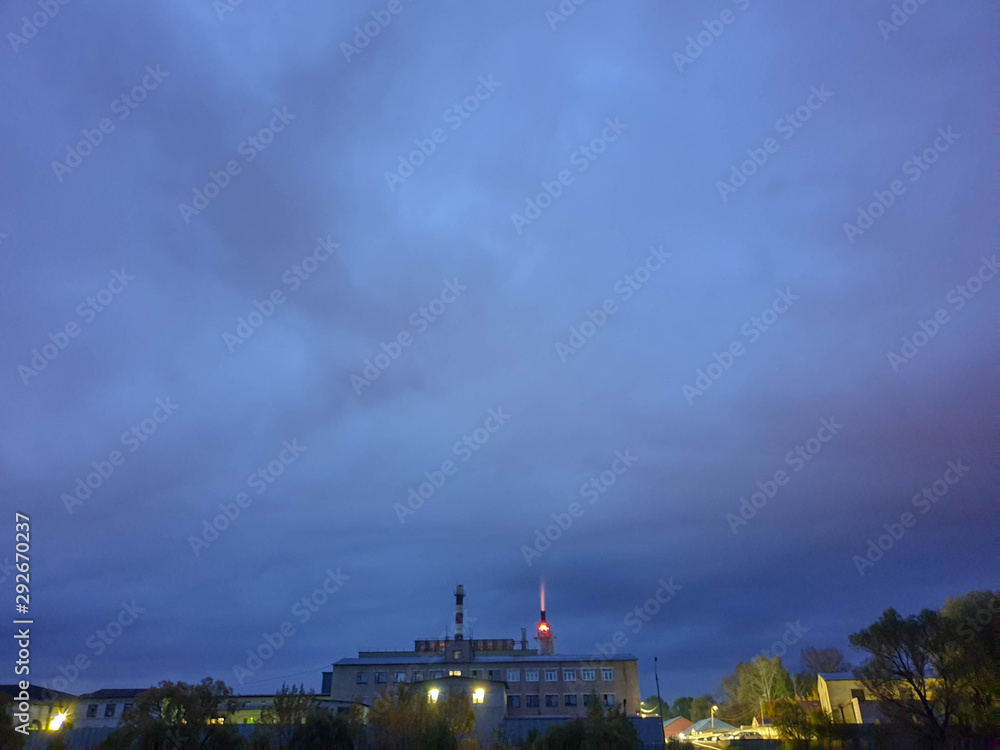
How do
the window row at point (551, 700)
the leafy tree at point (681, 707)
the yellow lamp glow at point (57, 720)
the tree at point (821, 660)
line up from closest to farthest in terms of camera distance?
1. the yellow lamp glow at point (57, 720)
2. the window row at point (551, 700)
3. the tree at point (821, 660)
4. the leafy tree at point (681, 707)

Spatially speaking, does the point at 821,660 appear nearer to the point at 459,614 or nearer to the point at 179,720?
the point at 459,614

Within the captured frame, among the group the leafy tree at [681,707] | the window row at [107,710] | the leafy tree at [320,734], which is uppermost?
the leafy tree at [681,707]

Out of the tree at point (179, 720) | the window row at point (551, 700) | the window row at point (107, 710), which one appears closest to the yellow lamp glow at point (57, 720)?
the window row at point (107, 710)

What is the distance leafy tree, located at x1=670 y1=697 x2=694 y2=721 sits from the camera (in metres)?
168

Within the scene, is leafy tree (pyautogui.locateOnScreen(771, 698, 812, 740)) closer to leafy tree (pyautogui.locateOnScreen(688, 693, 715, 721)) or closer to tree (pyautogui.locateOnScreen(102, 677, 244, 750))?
tree (pyautogui.locateOnScreen(102, 677, 244, 750))

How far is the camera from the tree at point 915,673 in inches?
1761

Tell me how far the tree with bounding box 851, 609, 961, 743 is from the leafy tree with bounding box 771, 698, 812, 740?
875 cm

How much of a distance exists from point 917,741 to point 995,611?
1126 cm

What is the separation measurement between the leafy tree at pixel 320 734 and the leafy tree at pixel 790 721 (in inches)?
1354

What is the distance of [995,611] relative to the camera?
1879 inches

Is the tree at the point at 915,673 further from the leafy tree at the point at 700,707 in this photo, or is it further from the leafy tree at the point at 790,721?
the leafy tree at the point at 700,707

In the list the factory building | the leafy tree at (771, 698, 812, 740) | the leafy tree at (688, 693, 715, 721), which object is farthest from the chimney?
the leafy tree at (688, 693, 715, 721)

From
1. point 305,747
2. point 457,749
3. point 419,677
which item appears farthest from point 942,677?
point 419,677

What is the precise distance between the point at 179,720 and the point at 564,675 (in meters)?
45.9
